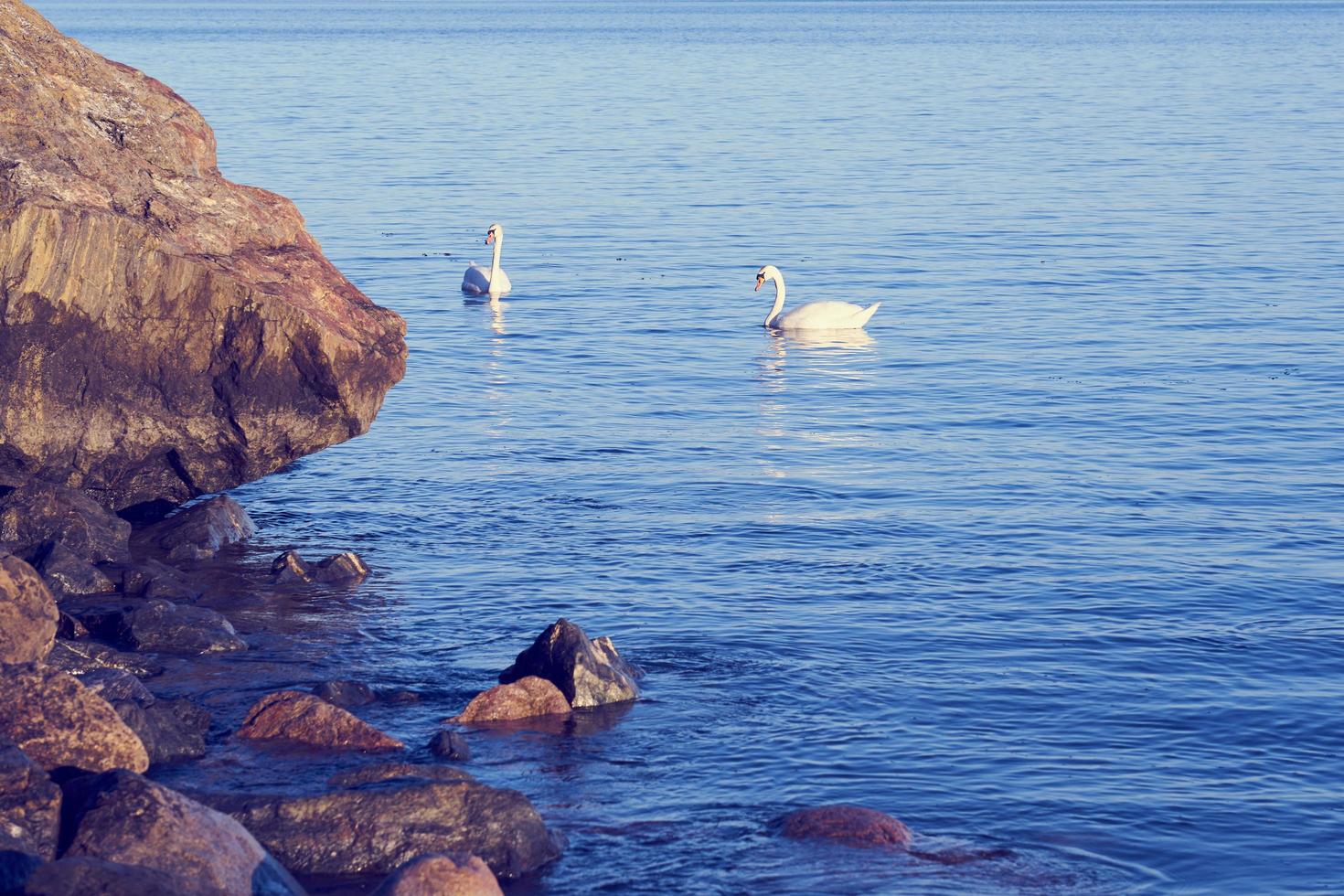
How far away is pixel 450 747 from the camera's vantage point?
40.3 ft

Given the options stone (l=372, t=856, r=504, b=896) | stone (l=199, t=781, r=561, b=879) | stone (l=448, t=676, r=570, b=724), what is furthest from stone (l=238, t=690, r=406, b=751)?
stone (l=372, t=856, r=504, b=896)

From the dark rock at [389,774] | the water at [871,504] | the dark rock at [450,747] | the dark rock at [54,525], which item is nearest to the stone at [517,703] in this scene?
the water at [871,504]

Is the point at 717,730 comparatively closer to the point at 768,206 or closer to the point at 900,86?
the point at 768,206

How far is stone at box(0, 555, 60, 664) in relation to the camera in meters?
12.2

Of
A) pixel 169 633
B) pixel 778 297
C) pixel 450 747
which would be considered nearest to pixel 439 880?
pixel 450 747

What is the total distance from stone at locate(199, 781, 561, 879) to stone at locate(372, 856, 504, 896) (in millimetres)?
1000

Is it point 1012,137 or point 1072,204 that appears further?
point 1012,137

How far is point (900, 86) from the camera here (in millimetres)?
78938

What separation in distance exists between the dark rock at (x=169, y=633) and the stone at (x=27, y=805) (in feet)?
13.0

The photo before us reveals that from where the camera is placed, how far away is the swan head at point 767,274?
31.6 m

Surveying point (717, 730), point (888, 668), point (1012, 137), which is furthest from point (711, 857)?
point (1012, 137)

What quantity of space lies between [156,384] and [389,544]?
2.81 meters

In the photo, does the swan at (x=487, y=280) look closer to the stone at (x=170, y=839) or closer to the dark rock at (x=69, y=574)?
the dark rock at (x=69, y=574)

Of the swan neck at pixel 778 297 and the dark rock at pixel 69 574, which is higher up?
the swan neck at pixel 778 297
